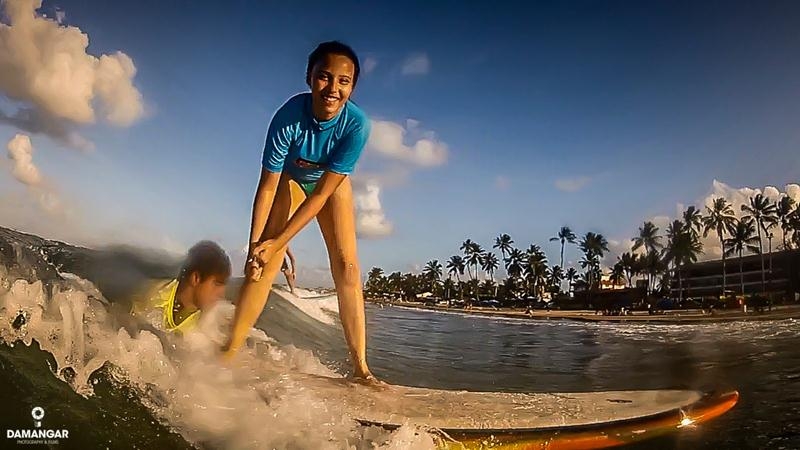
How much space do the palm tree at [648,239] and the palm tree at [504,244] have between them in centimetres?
31

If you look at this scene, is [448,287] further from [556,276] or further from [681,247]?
[681,247]

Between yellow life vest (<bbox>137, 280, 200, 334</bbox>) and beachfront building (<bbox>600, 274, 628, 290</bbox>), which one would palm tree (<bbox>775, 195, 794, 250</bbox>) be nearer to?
beachfront building (<bbox>600, 274, 628, 290</bbox>)

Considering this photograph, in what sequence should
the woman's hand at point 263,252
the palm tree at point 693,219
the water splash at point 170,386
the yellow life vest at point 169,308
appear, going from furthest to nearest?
the palm tree at point 693,219 → the yellow life vest at point 169,308 → the woman's hand at point 263,252 → the water splash at point 170,386

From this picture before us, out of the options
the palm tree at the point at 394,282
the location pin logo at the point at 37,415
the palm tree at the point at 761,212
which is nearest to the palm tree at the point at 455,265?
the palm tree at the point at 394,282

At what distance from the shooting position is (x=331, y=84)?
3.86 ft

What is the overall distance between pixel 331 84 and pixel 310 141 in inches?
5.0

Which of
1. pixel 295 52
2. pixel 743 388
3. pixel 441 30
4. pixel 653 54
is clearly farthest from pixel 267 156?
pixel 743 388

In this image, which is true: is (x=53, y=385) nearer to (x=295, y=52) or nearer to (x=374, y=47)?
(x=295, y=52)

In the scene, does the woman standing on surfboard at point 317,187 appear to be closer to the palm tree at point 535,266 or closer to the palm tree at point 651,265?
the palm tree at point 535,266

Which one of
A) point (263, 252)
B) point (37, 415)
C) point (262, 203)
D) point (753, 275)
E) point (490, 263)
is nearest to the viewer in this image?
point (37, 415)

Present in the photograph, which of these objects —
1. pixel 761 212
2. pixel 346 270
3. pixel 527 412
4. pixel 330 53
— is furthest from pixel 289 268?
pixel 761 212

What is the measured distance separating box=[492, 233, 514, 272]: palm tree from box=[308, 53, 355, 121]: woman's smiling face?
54 cm

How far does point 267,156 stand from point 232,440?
0.57m

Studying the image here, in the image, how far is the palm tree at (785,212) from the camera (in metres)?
1.37
